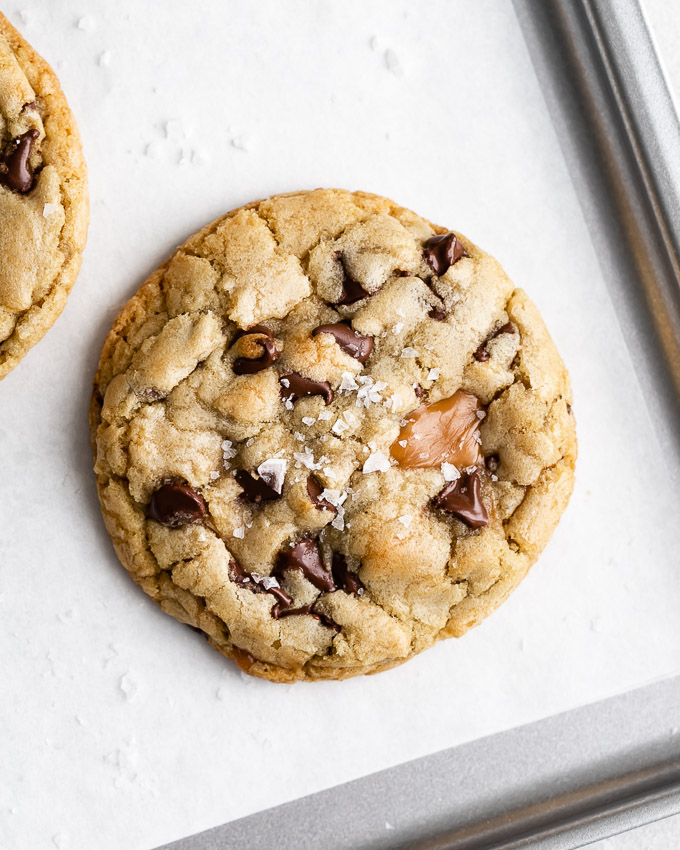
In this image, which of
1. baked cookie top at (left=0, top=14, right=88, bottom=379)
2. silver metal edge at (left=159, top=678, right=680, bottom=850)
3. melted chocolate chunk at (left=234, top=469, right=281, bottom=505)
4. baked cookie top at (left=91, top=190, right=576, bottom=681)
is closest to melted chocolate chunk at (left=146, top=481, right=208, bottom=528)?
baked cookie top at (left=91, top=190, right=576, bottom=681)

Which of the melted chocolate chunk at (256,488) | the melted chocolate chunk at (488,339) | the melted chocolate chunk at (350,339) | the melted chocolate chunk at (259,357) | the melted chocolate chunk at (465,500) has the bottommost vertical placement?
the melted chocolate chunk at (465,500)

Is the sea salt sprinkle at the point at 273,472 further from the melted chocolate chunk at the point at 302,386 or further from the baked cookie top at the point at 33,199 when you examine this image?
the baked cookie top at the point at 33,199

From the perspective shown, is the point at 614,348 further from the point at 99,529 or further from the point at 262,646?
the point at 99,529

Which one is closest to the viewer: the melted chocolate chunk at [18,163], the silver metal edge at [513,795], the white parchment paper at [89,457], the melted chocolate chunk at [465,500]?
the melted chocolate chunk at [18,163]

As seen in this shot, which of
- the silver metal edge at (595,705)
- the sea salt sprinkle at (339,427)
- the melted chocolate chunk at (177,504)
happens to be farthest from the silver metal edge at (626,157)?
the melted chocolate chunk at (177,504)

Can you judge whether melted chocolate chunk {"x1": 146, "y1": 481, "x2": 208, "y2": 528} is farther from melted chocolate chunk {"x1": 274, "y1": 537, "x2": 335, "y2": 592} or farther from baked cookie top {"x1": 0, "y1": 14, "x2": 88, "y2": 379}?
baked cookie top {"x1": 0, "y1": 14, "x2": 88, "y2": 379}

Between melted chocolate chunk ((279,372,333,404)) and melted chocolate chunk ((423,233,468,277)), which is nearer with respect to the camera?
melted chocolate chunk ((279,372,333,404))
